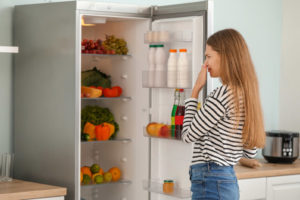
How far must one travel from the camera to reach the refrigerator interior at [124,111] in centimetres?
Result: 373

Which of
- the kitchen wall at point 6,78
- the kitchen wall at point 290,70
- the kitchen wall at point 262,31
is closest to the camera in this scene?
the kitchen wall at point 6,78

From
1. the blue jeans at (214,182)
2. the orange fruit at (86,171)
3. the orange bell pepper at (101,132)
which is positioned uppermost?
the orange bell pepper at (101,132)

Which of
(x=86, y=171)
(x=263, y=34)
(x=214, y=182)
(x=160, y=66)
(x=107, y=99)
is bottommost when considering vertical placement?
(x=86, y=171)

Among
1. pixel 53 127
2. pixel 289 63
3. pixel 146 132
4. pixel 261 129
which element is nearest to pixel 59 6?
pixel 53 127

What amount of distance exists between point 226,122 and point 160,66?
1.12 metres

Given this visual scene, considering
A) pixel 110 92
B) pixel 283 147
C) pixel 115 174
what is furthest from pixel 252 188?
pixel 110 92

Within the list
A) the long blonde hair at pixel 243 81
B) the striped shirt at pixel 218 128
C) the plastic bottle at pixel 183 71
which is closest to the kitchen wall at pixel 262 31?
the plastic bottle at pixel 183 71

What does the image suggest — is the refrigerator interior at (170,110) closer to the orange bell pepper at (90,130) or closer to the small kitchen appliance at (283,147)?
the orange bell pepper at (90,130)

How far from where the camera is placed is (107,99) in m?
4.05

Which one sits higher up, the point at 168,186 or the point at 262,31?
the point at 262,31

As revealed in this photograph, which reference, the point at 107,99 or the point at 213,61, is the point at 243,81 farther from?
the point at 107,99

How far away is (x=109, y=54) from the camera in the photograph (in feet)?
12.3

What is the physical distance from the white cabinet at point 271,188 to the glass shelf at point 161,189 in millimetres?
458

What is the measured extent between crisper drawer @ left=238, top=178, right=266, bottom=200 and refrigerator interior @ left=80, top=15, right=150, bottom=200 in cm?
66
